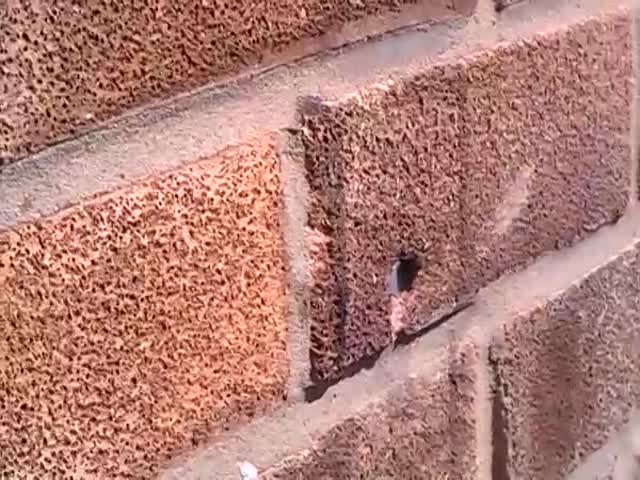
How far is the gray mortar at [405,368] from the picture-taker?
0.57 meters

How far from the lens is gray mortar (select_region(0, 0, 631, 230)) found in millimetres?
466

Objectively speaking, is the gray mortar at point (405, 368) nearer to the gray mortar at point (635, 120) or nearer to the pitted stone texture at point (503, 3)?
the gray mortar at point (635, 120)

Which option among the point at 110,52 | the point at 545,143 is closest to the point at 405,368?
the point at 545,143

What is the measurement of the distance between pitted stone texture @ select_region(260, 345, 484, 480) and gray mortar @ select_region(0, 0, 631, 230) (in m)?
0.16

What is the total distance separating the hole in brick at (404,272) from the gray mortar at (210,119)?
91 millimetres

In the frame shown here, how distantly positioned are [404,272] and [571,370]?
0.21 m

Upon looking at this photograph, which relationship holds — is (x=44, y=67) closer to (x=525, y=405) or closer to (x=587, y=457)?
(x=525, y=405)

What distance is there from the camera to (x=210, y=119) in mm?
528

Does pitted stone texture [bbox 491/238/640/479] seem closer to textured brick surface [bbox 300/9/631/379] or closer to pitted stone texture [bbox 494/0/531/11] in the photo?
textured brick surface [bbox 300/9/631/379]

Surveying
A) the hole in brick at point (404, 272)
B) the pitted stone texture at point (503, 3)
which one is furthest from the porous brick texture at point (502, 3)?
the hole in brick at point (404, 272)

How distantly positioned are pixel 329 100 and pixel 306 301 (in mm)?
91

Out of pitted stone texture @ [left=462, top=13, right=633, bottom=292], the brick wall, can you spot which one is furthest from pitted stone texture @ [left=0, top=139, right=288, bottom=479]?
pitted stone texture @ [left=462, top=13, right=633, bottom=292]

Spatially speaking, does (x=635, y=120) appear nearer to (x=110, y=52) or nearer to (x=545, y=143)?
(x=545, y=143)

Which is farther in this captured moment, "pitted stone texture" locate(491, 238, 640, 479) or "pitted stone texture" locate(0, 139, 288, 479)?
"pitted stone texture" locate(491, 238, 640, 479)
